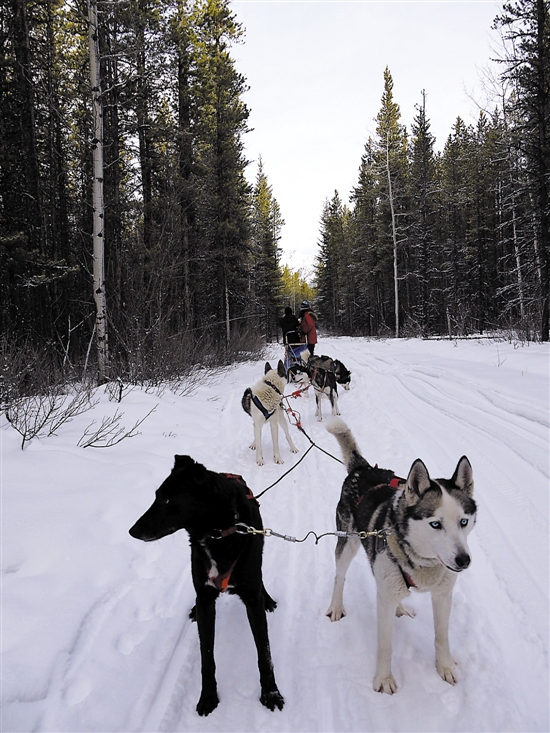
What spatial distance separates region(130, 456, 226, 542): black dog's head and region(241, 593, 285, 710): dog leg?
1.74 ft

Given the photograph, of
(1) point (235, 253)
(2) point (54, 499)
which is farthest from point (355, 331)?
(2) point (54, 499)

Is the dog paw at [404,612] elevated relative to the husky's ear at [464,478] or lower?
lower

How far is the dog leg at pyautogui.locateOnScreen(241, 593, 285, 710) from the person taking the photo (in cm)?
202

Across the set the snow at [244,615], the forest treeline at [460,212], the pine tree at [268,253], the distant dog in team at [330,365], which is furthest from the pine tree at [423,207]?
the snow at [244,615]

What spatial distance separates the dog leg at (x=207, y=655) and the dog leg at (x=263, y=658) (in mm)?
213

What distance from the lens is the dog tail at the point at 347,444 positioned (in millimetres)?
2758

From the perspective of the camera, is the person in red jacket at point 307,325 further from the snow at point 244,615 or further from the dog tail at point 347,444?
the dog tail at point 347,444

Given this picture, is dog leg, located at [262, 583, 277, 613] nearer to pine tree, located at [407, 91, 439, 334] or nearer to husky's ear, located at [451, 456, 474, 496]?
husky's ear, located at [451, 456, 474, 496]

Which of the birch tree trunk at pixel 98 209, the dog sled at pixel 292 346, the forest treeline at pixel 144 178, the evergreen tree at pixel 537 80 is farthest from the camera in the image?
the evergreen tree at pixel 537 80

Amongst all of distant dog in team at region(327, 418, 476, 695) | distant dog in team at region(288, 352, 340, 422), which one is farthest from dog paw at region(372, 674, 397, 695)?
distant dog in team at region(288, 352, 340, 422)

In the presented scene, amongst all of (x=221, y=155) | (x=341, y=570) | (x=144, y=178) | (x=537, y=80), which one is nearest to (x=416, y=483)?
(x=341, y=570)

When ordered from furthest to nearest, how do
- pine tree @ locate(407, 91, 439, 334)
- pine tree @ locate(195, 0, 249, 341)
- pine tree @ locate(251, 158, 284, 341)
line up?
pine tree @ locate(251, 158, 284, 341) → pine tree @ locate(407, 91, 439, 334) → pine tree @ locate(195, 0, 249, 341)

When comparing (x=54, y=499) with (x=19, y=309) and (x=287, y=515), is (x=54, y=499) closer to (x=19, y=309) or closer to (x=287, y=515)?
(x=287, y=515)

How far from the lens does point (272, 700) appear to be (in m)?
2.02
